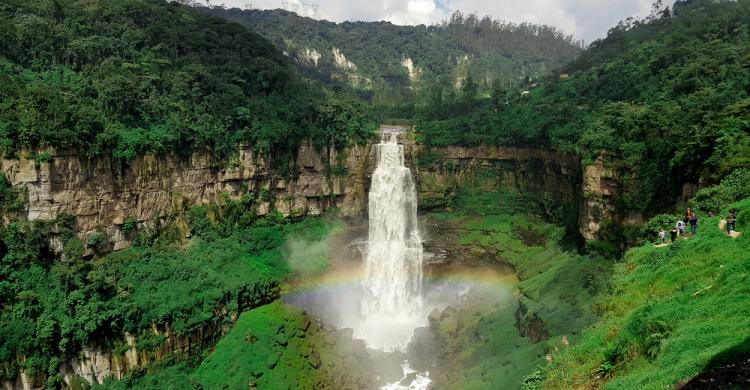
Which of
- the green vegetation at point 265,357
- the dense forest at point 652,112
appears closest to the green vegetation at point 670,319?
the dense forest at point 652,112

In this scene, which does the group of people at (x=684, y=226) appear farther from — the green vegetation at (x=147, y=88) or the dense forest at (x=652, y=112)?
the green vegetation at (x=147, y=88)

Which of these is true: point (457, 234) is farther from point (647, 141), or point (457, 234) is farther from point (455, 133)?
point (647, 141)

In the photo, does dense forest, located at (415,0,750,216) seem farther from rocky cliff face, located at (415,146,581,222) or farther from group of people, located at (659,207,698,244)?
group of people, located at (659,207,698,244)

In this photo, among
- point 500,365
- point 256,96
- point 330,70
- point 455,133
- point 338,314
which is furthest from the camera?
point 330,70

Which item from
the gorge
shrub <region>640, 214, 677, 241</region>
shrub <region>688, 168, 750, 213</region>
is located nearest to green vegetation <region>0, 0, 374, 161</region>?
the gorge

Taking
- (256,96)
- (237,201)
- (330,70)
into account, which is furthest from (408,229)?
(330,70)
